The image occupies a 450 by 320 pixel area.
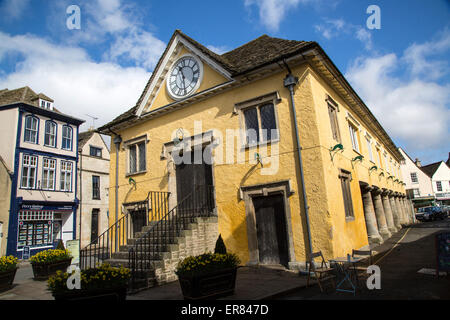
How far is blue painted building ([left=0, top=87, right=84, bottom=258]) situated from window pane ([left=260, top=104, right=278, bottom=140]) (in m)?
18.5

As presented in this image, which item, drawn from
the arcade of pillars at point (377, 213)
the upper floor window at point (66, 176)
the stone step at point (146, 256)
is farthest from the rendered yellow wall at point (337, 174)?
the upper floor window at point (66, 176)

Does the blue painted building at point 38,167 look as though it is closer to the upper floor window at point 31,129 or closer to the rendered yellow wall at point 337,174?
the upper floor window at point 31,129

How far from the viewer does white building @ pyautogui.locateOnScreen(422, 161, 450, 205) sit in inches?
1817

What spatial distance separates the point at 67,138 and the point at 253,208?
2059cm

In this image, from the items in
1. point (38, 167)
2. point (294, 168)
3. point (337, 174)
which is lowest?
point (337, 174)

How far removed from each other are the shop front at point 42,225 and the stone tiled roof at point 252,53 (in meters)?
11.5

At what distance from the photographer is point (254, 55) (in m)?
11.1

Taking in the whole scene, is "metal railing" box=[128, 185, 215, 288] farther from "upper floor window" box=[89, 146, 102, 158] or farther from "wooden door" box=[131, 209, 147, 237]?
"upper floor window" box=[89, 146, 102, 158]

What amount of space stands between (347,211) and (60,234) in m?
21.7

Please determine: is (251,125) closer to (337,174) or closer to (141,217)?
(337,174)

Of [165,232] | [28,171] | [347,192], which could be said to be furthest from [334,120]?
[28,171]

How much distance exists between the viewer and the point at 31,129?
21625 millimetres
